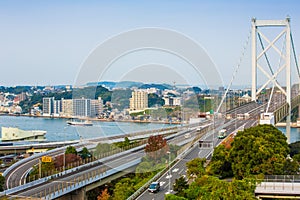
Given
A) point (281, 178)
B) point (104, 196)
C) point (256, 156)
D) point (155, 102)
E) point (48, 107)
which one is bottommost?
point (104, 196)

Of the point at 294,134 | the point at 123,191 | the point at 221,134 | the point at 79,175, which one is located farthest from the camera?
the point at 294,134

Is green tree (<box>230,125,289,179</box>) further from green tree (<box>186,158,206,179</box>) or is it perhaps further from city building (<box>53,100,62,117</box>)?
city building (<box>53,100,62,117</box>)

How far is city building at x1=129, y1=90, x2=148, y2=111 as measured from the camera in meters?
10.7

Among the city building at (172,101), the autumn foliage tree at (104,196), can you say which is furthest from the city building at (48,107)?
the autumn foliage tree at (104,196)

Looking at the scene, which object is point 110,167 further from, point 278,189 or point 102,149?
point 278,189

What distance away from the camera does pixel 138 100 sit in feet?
36.4

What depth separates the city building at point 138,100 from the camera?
10727mm

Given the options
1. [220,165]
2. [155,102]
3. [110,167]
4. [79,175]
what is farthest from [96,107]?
[220,165]

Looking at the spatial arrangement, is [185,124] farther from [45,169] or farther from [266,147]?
[266,147]

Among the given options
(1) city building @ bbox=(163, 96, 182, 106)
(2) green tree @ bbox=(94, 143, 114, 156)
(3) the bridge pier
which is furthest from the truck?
(1) city building @ bbox=(163, 96, 182, 106)

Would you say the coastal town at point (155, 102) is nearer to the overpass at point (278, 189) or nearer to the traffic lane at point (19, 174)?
the traffic lane at point (19, 174)

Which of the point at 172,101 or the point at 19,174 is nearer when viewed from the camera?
the point at 19,174

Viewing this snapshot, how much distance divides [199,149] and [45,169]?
239 centimetres

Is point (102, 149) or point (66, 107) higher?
point (66, 107)
